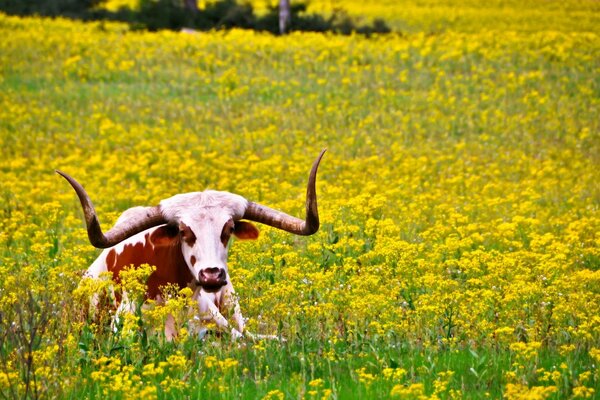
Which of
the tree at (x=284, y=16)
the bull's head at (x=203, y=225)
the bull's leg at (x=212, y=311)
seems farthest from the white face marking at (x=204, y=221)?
the tree at (x=284, y=16)

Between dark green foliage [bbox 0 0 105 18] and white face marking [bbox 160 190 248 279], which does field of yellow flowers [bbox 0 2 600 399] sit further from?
dark green foliage [bbox 0 0 105 18]

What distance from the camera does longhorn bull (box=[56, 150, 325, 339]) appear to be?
801cm

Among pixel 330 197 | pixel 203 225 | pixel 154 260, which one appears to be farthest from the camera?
pixel 330 197

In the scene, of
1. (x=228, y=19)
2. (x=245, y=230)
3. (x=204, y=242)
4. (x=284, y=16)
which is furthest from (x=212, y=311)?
(x=228, y=19)

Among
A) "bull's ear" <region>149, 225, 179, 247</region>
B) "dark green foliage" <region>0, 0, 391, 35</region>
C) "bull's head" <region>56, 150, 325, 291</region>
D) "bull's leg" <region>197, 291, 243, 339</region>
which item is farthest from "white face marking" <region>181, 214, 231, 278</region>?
"dark green foliage" <region>0, 0, 391, 35</region>

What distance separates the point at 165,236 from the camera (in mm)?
8422

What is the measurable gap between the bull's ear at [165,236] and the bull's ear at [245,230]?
1.63ft

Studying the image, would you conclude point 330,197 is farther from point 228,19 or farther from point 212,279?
point 228,19

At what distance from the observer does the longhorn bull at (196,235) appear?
8008mm

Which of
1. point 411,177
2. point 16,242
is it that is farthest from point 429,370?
point 411,177

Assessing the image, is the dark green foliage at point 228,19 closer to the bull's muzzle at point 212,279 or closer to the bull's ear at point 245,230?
the bull's ear at point 245,230

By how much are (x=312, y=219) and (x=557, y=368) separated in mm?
2163

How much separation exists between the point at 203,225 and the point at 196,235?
99 millimetres

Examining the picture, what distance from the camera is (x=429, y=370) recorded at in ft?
22.2
